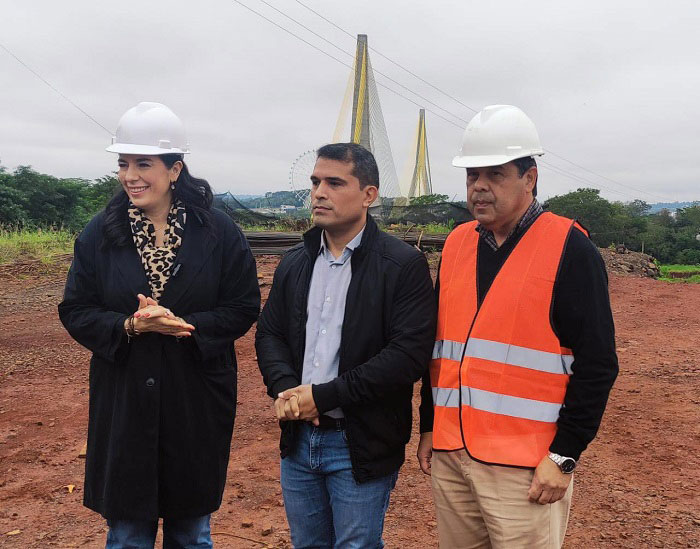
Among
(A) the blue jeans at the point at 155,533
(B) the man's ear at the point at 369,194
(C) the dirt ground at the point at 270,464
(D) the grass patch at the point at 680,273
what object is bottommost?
(C) the dirt ground at the point at 270,464

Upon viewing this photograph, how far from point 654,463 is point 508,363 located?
317 cm

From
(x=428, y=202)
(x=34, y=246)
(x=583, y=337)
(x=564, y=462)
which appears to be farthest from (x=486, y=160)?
(x=428, y=202)

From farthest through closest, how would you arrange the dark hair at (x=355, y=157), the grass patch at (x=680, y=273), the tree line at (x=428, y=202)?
the tree line at (x=428, y=202) < the grass patch at (x=680, y=273) < the dark hair at (x=355, y=157)

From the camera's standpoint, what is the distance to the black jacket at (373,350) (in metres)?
2.22

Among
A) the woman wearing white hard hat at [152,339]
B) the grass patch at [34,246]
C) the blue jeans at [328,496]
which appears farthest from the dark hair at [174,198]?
the grass patch at [34,246]

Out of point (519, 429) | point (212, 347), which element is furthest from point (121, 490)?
point (519, 429)

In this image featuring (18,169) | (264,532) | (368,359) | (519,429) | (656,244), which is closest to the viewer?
(519,429)

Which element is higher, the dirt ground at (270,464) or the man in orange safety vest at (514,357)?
the man in orange safety vest at (514,357)

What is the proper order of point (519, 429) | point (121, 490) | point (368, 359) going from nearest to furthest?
point (519, 429) < point (368, 359) < point (121, 490)

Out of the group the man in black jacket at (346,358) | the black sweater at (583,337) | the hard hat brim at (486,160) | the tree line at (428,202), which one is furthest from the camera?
the tree line at (428,202)

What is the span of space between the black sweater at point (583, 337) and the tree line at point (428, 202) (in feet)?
56.0

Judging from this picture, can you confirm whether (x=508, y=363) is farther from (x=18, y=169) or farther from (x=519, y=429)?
(x=18, y=169)

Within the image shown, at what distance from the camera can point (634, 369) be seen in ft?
23.3

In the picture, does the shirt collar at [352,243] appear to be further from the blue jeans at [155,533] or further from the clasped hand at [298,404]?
the blue jeans at [155,533]
